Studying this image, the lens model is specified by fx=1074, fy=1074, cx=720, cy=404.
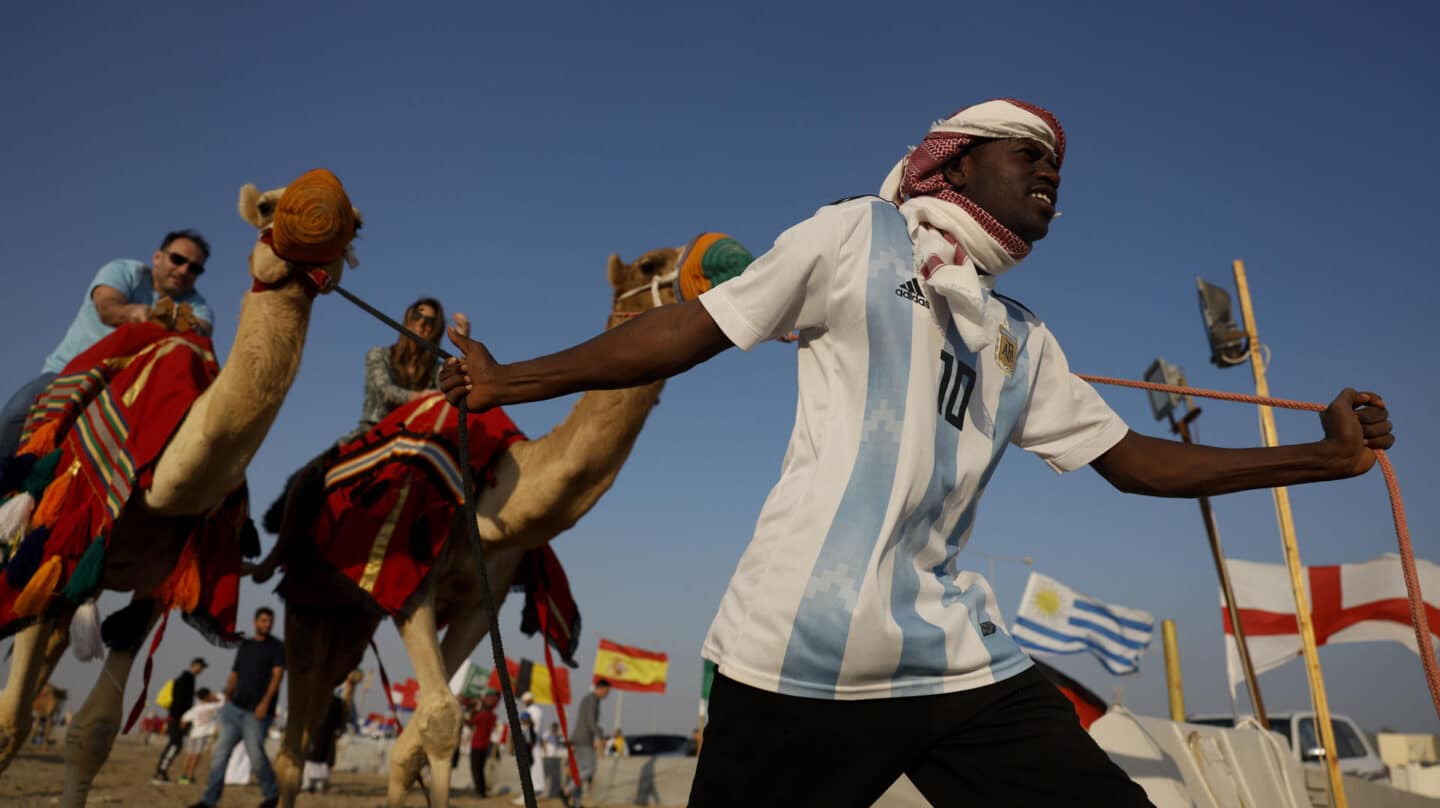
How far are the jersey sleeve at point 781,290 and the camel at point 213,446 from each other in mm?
3017

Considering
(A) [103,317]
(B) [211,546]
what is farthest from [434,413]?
(A) [103,317]

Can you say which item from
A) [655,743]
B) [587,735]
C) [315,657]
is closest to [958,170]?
[315,657]

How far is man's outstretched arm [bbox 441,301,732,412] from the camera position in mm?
2129

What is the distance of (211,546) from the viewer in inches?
215

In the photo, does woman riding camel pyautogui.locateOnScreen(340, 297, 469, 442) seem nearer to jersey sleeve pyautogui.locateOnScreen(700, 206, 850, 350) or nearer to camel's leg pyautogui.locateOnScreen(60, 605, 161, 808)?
camel's leg pyautogui.locateOnScreen(60, 605, 161, 808)

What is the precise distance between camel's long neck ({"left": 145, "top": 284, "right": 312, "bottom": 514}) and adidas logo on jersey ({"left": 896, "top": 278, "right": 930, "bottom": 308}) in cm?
362

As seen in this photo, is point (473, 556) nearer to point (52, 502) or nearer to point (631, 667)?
point (52, 502)

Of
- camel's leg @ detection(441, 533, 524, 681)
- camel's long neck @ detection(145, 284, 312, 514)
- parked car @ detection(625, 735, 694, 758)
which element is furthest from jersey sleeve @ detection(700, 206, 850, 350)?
parked car @ detection(625, 735, 694, 758)

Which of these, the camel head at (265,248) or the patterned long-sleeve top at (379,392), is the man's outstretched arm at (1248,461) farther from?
the patterned long-sleeve top at (379,392)

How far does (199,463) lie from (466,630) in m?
2.10

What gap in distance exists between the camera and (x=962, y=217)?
232cm

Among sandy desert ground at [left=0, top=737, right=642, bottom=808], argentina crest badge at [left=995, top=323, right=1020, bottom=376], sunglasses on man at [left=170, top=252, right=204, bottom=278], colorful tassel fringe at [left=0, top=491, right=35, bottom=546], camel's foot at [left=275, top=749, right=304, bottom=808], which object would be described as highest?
sunglasses on man at [left=170, top=252, right=204, bottom=278]

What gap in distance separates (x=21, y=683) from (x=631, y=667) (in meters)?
18.9

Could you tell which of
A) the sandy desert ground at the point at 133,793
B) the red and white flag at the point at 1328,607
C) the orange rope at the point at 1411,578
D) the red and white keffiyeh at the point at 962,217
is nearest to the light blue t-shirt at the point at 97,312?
the sandy desert ground at the point at 133,793
